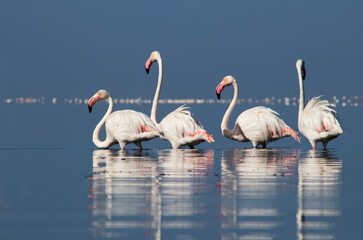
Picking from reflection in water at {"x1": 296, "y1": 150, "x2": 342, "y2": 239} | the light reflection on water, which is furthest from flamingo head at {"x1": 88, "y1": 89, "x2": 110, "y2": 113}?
reflection in water at {"x1": 296, "y1": 150, "x2": 342, "y2": 239}

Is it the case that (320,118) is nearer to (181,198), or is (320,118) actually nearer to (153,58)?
(153,58)

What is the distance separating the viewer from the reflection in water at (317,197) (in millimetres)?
7602

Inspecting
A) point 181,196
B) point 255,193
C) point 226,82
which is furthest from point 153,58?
point 181,196

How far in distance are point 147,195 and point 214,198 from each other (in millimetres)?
847

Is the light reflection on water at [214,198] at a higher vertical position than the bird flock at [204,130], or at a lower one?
lower

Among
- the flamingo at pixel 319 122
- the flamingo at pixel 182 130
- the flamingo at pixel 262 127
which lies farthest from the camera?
the flamingo at pixel 262 127

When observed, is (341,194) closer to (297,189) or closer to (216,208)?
(297,189)

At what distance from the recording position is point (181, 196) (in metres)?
9.66

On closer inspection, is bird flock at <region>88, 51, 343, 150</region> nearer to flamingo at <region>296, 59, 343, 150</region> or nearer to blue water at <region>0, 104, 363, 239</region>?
flamingo at <region>296, 59, 343, 150</region>

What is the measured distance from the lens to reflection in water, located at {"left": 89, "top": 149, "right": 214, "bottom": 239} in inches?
302

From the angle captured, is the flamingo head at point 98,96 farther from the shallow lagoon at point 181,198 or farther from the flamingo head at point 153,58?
the shallow lagoon at point 181,198

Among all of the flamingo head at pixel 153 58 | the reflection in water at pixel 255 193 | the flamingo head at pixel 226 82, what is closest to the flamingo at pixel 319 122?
the reflection in water at pixel 255 193

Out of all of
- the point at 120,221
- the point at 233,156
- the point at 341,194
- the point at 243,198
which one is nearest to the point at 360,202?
the point at 341,194

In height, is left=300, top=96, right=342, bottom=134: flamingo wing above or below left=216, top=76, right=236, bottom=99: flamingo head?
below
